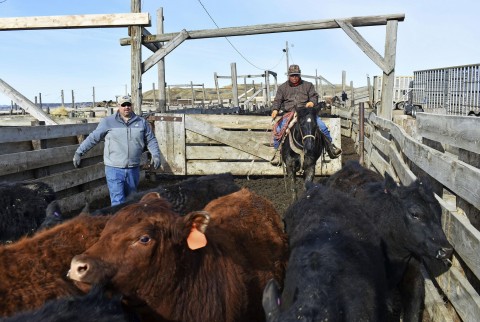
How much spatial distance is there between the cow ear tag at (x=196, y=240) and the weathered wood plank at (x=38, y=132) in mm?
5719

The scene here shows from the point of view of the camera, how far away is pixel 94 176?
387 inches

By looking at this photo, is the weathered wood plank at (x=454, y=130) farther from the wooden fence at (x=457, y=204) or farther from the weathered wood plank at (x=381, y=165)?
the weathered wood plank at (x=381, y=165)

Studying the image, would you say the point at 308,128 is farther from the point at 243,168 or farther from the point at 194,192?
the point at 194,192

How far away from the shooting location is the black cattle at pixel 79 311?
6.03ft

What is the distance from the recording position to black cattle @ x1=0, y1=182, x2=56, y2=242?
4.62m

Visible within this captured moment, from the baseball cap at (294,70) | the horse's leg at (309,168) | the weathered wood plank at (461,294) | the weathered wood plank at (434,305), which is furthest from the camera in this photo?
the baseball cap at (294,70)

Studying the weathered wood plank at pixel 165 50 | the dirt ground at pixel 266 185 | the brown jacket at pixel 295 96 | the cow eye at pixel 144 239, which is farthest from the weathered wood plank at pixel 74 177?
the cow eye at pixel 144 239

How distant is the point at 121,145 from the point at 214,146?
6070 millimetres

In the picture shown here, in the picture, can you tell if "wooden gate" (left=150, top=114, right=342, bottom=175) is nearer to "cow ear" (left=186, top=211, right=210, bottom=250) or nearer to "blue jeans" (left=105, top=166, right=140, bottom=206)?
"blue jeans" (left=105, top=166, right=140, bottom=206)

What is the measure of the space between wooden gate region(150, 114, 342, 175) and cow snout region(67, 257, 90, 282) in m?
10.2

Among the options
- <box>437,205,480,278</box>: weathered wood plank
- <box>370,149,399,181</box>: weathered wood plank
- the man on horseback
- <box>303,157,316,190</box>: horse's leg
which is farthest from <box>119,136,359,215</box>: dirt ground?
<box>437,205,480,278</box>: weathered wood plank

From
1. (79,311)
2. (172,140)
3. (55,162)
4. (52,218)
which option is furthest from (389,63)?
(79,311)

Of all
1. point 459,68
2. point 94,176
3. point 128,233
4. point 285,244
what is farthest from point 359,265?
point 459,68

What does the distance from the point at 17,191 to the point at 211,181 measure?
2229 mm
